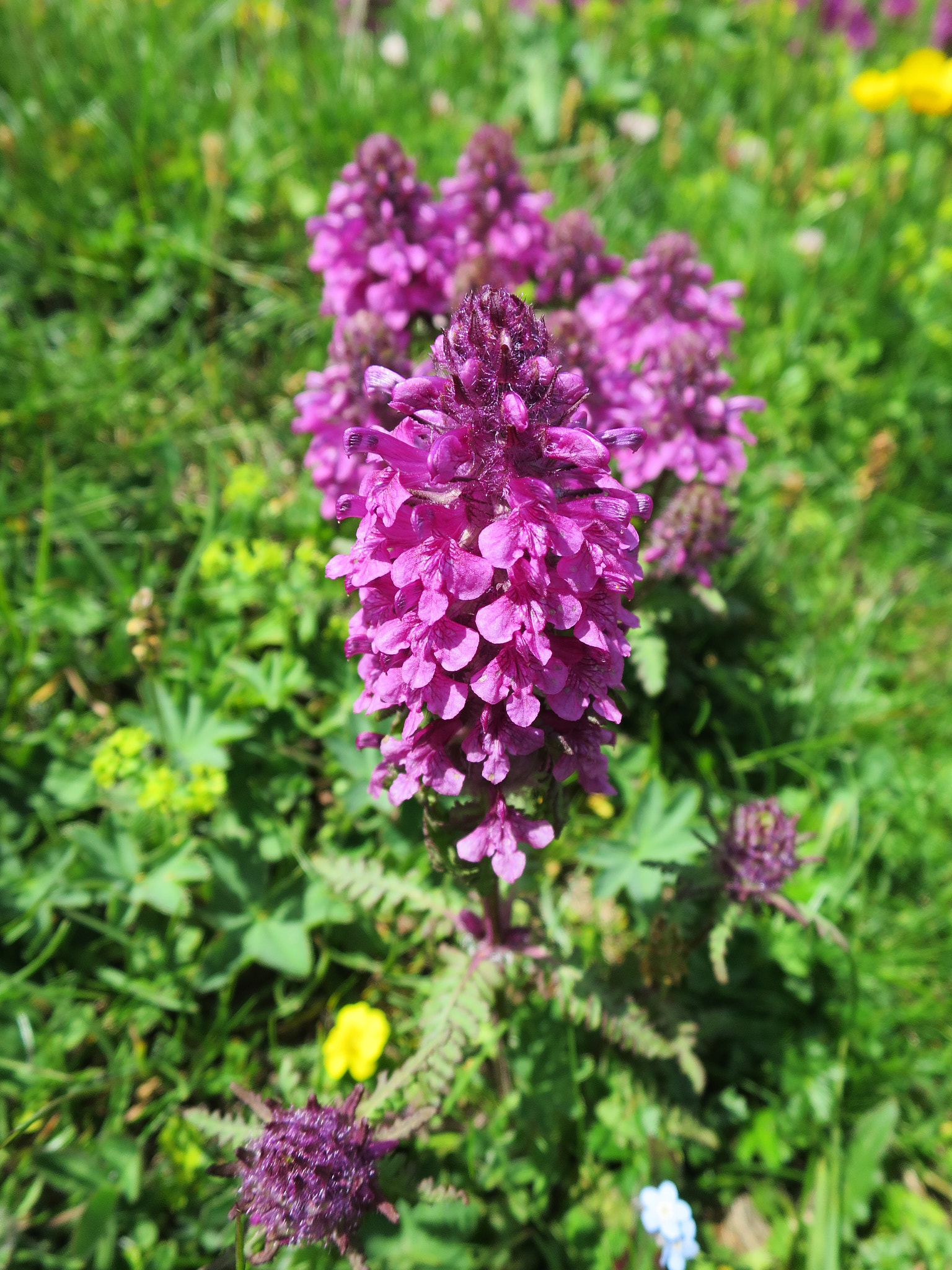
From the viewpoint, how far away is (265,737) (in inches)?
120

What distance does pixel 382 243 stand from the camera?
3018 millimetres

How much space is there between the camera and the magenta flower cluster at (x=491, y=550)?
4.98 feet

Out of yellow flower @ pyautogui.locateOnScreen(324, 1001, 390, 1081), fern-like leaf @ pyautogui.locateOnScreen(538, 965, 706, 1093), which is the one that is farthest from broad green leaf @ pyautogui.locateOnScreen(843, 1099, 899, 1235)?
yellow flower @ pyautogui.locateOnScreen(324, 1001, 390, 1081)

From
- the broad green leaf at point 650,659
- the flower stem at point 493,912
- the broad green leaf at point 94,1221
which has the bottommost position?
the broad green leaf at point 94,1221

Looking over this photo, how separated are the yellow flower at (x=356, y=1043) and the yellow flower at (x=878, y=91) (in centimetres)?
583

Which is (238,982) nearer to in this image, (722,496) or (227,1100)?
(227,1100)

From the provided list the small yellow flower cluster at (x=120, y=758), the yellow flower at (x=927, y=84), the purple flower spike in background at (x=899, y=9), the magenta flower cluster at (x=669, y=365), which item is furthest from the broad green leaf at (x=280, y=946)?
the purple flower spike in background at (x=899, y=9)

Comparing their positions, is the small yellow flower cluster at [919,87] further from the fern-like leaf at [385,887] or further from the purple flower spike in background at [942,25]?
the fern-like leaf at [385,887]

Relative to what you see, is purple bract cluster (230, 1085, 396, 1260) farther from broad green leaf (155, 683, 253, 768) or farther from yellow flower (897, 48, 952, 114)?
→ yellow flower (897, 48, 952, 114)

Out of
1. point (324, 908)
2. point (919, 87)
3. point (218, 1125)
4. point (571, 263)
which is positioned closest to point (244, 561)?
point (324, 908)

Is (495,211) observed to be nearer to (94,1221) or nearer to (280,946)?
(280,946)

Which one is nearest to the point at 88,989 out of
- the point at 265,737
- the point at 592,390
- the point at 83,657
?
the point at 265,737

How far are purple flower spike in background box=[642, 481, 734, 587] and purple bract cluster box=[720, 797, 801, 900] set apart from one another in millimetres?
886

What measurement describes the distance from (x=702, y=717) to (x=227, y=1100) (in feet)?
6.20
